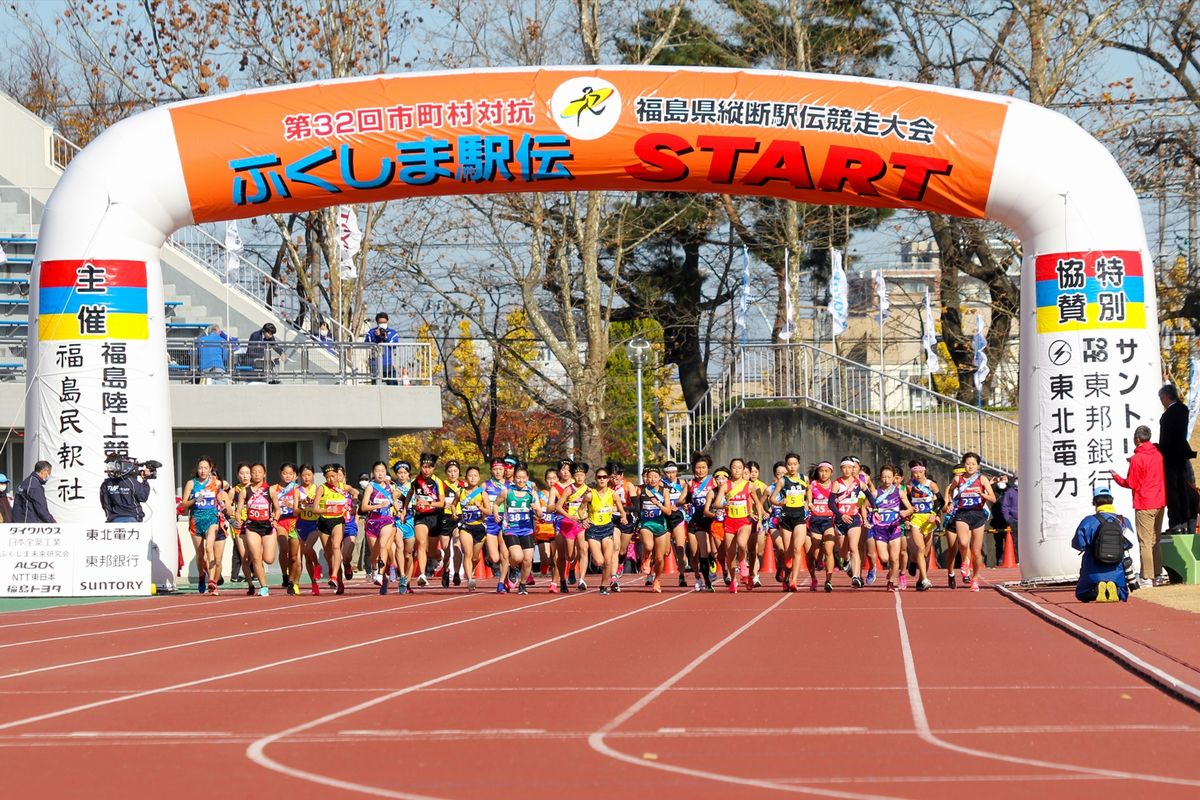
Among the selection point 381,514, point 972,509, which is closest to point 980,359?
point 972,509

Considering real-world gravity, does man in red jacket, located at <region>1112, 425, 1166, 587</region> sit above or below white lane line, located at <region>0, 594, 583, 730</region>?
above

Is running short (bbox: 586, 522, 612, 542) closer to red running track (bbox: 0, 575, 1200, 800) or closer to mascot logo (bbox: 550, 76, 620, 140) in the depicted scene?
mascot logo (bbox: 550, 76, 620, 140)

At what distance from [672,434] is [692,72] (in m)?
17.4

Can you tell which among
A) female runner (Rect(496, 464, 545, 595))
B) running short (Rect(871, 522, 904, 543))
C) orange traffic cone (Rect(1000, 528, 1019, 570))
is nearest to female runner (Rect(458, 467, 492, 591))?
female runner (Rect(496, 464, 545, 595))

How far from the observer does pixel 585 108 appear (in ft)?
67.1

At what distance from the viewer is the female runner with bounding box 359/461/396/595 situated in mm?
21344

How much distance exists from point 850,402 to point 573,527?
44.9 ft

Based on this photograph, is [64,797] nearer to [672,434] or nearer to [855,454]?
[855,454]

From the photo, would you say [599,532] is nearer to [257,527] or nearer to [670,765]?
[257,527]

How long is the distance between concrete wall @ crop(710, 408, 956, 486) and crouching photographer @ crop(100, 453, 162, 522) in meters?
15.6

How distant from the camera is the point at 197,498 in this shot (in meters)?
21.6

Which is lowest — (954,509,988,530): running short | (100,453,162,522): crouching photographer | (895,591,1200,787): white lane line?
(895,591,1200,787): white lane line

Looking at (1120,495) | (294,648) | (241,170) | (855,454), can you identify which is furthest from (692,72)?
(855,454)

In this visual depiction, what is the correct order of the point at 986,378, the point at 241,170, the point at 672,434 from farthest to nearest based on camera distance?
the point at 986,378, the point at 672,434, the point at 241,170
